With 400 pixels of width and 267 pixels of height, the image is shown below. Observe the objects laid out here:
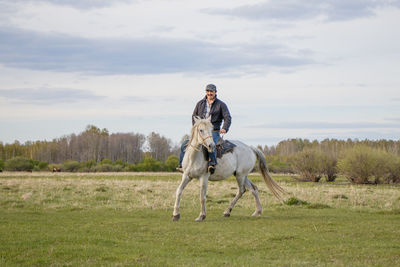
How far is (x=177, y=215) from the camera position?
43.5ft

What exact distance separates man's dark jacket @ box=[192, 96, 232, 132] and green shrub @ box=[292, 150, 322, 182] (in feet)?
106

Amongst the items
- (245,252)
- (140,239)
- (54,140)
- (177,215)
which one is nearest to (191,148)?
(177,215)

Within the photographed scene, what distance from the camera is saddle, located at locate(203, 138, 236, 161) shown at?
1321cm

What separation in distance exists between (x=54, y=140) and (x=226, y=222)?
135 metres

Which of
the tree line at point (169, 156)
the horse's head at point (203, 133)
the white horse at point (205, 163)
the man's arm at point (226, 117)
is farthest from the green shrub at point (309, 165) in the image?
the horse's head at point (203, 133)

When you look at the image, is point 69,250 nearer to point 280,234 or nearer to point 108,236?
point 108,236

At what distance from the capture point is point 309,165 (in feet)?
147

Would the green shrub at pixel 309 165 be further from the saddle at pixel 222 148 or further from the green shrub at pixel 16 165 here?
the green shrub at pixel 16 165

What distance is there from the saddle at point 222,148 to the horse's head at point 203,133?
0.54 m

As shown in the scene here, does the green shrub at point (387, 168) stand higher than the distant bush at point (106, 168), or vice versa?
the green shrub at point (387, 168)

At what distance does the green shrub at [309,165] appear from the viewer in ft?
147

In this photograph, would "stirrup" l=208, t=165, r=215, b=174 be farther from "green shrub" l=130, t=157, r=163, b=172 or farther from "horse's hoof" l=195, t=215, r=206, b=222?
"green shrub" l=130, t=157, r=163, b=172

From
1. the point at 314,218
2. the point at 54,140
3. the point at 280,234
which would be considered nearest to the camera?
the point at 280,234

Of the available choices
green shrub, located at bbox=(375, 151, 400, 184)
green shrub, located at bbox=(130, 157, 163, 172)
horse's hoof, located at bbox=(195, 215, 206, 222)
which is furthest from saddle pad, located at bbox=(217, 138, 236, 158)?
green shrub, located at bbox=(130, 157, 163, 172)
